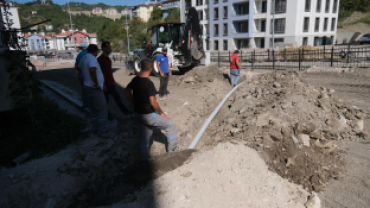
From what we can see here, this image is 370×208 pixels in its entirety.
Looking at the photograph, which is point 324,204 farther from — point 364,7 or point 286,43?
point 364,7

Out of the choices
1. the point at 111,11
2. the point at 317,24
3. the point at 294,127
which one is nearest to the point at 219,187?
the point at 294,127

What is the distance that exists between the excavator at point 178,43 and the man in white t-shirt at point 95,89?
616 centimetres

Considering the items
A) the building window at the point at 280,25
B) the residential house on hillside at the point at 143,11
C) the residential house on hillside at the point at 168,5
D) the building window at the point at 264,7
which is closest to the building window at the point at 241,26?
the building window at the point at 264,7

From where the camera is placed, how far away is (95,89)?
486 centimetres

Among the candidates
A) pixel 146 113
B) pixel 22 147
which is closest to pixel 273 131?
pixel 146 113

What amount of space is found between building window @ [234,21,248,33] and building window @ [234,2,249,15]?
1.47 m

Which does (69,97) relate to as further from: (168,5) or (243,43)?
(168,5)

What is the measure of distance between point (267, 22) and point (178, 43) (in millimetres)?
29211

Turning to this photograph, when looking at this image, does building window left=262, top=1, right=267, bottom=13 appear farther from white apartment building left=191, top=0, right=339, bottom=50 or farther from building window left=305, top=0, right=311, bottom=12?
building window left=305, top=0, right=311, bottom=12

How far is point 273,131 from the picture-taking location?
17.2 ft

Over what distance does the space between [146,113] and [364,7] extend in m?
61.6

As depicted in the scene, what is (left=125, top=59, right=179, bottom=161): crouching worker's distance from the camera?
400cm

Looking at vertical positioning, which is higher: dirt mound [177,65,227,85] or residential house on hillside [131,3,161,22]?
residential house on hillside [131,3,161,22]

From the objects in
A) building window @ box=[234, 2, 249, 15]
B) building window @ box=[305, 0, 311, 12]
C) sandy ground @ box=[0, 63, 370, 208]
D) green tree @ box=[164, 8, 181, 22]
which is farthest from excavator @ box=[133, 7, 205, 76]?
green tree @ box=[164, 8, 181, 22]
